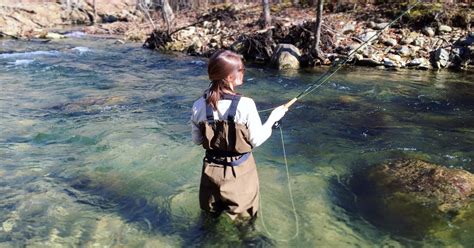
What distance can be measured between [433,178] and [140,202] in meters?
3.37

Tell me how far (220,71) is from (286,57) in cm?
1107

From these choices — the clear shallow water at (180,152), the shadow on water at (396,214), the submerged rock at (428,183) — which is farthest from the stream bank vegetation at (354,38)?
the shadow on water at (396,214)

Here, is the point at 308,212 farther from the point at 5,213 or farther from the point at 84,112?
the point at 84,112

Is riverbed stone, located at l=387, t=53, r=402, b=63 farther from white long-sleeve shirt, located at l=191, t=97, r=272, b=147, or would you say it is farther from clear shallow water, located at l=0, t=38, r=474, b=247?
white long-sleeve shirt, located at l=191, t=97, r=272, b=147

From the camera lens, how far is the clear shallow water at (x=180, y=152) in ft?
14.2

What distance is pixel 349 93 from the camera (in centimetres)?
1048

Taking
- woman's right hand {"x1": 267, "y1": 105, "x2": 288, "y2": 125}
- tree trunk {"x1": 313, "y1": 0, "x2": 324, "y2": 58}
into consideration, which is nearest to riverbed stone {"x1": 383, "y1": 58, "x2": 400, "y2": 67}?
tree trunk {"x1": 313, "y1": 0, "x2": 324, "y2": 58}

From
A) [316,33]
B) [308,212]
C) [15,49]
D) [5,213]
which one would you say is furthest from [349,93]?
[15,49]

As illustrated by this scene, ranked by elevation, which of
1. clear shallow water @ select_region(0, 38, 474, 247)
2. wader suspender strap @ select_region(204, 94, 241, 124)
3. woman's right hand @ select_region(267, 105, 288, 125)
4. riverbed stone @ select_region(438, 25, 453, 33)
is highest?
wader suspender strap @ select_region(204, 94, 241, 124)

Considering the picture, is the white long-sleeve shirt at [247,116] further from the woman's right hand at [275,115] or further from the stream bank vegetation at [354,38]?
the stream bank vegetation at [354,38]

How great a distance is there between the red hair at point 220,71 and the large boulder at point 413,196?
7.22 ft

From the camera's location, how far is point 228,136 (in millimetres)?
3576

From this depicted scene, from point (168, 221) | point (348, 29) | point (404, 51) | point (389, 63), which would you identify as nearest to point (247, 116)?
point (168, 221)

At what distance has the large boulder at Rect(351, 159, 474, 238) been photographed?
4.45 metres
